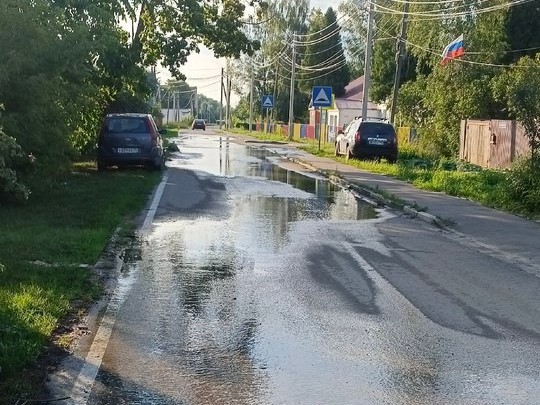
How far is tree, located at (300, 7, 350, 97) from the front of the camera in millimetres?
75375

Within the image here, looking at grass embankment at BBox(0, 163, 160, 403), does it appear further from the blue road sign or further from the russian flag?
the russian flag

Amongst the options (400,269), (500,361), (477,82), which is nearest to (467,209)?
(400,269)

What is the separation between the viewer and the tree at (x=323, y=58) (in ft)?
247

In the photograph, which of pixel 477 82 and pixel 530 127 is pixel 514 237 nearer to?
pixel 530 127

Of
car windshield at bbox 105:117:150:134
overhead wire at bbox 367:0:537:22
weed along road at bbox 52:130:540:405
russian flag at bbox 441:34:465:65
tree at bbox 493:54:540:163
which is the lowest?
weed along road at bbox 52:130:540:405

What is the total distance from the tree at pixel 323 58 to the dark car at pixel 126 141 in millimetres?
54668

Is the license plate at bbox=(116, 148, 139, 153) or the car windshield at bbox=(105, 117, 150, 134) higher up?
the car windshield at bbox=(105, 117, 150, 134)

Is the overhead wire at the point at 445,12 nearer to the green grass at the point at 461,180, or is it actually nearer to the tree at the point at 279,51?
the green grass at the point at 461,180

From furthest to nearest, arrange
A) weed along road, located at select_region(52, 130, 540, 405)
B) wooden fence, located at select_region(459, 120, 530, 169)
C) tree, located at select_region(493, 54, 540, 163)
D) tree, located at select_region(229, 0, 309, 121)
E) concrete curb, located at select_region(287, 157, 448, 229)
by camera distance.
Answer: tree, located at select_region(229, 0, 309, 121) → wooden fence, located at select_region(459, 120, 530, 169) → tree, located at select_region(493, 54, 540, 163) → concrete curb, located at select_region(287, 157, 448, 229) → weed along road, located at select_region(52, 130, 540, 405)

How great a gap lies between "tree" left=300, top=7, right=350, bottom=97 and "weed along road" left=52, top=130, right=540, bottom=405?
64.9 meters

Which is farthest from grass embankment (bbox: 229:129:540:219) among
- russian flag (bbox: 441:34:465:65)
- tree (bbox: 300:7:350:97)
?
tree (bbox: 300:7:350:97)

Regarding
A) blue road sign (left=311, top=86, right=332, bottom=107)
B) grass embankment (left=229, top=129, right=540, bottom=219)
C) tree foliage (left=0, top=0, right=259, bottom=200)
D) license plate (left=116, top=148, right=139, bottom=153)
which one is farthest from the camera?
blue road sign (left=311, top=86, right=332, bottom=107)

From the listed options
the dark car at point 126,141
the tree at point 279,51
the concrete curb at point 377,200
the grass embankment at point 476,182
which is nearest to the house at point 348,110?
the tree at point 279,51

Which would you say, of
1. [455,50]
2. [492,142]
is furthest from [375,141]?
[455,50]
